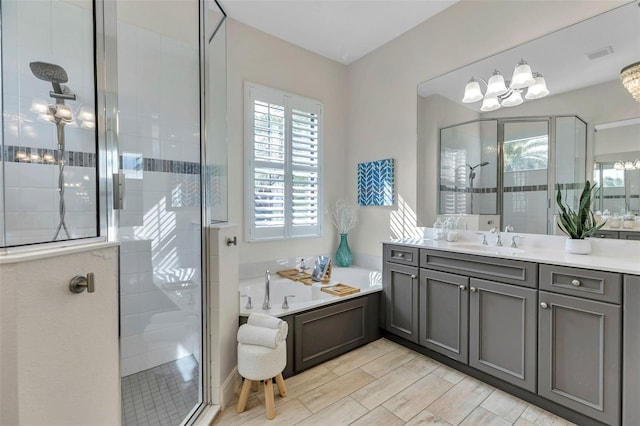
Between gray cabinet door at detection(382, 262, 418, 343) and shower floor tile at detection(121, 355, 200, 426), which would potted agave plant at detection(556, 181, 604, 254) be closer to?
gray cabinet door at detection(382, 262, 418, 343)

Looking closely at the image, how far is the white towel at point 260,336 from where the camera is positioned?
174cm

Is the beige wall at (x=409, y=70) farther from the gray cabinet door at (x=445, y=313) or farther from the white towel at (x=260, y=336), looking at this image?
the white towel at (x=260, y=336)

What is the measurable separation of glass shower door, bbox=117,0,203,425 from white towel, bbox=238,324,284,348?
270 mm

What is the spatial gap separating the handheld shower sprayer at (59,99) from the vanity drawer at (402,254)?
7.47 ft

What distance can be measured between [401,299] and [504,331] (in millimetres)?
809

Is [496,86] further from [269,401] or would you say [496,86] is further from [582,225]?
[269,401]

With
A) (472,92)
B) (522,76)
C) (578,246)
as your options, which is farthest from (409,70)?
(578,246)

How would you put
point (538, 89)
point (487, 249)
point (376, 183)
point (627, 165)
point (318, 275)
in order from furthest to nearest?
point (376, 183), point (318, 275), point (487, 249), point (538, 89), point (627, 165)

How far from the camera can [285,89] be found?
10.5 feet

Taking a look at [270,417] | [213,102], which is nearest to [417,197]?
[213,102]

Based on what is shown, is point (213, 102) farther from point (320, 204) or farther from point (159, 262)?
point (320, 204)

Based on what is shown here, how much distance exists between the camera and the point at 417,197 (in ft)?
9.75

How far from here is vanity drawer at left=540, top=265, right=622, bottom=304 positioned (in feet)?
4.96

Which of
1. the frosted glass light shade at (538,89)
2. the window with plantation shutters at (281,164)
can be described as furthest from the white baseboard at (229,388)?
the frosted glass light shade at (538,89)
